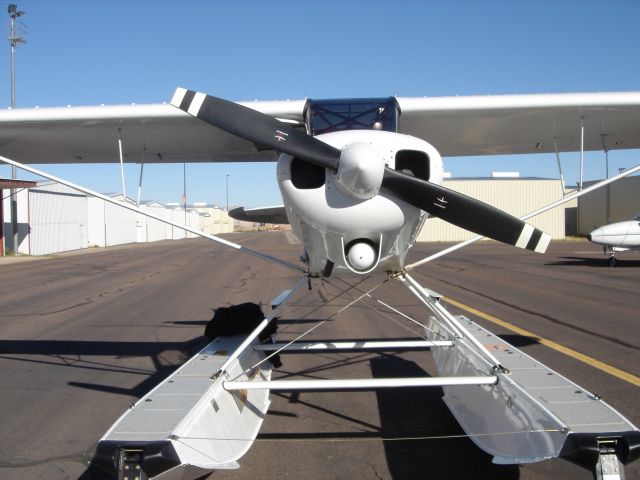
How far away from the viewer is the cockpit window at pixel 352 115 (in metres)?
4.97

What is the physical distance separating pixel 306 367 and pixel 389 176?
11.1 feet

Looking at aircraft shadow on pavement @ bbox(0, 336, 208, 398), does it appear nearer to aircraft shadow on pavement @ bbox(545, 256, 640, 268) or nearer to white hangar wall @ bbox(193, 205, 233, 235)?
aircraft shadow on pavement @ bbox(545, 256, 640, 268)

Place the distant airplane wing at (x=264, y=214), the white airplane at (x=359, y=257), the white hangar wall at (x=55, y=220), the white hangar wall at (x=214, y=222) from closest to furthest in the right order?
the white airplane at (x=359, y=257) → the distant airplane wing at (x=264, y=214) → the white hangar wall at (x=55, y=220) → the white hangar wall at (x=214, y=222)

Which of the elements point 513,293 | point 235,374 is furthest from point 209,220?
point 235,374

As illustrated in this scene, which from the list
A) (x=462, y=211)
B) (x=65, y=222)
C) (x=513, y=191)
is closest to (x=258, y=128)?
(x=462, y=211)

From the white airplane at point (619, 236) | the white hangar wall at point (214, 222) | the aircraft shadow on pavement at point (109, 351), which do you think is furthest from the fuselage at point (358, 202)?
the white hangar wall at point (214, 222)

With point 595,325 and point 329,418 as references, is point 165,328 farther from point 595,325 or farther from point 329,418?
point 595,325

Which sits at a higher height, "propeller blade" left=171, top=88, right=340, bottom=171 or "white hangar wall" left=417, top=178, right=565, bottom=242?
"white hangar wall" left=417, top=178, right=565, bottom=242

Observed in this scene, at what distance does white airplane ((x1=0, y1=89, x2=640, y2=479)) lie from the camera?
10.8 ft

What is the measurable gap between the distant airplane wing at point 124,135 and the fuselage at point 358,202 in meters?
2.06

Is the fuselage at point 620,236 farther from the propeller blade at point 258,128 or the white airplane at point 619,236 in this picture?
the propeller blade at point 258,128

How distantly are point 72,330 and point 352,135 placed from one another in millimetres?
7180

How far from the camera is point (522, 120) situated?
21.8ft

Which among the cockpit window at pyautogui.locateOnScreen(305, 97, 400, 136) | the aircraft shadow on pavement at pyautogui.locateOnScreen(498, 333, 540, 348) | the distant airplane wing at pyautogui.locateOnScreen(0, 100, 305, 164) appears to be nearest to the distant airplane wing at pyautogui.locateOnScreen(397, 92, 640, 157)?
the cockpit window at pyautogui.locateOnScreen(305, 97, 400, 136)
